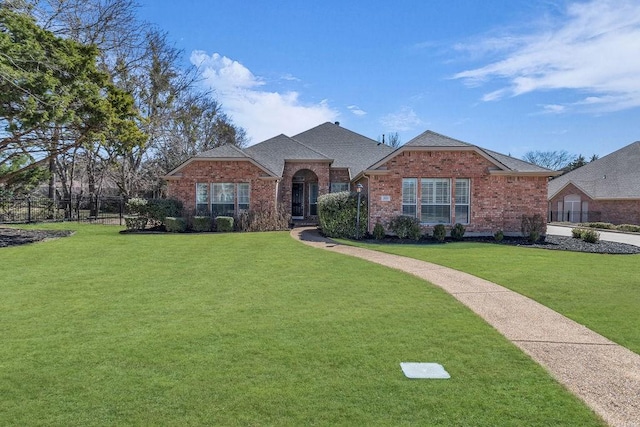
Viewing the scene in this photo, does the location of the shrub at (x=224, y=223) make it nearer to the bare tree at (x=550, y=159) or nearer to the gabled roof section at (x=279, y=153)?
the gabled roof section at (x=279, y=153)

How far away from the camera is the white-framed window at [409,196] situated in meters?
17.7

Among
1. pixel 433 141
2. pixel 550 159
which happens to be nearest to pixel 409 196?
pixel 433 141

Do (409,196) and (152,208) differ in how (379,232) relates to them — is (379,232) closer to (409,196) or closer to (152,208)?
(409,196)

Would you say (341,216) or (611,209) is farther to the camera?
(611,209)

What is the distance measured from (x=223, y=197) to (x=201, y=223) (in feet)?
6.91

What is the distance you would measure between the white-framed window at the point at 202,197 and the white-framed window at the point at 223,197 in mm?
321

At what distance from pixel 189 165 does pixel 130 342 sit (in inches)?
687

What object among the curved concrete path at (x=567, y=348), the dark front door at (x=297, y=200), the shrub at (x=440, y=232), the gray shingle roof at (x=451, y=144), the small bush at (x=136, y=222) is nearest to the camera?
the curved concrete path at (x=567, y=348)

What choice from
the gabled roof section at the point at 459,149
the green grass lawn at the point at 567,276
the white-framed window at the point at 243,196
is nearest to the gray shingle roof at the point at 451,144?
the gabled roof section at the point at 459,149

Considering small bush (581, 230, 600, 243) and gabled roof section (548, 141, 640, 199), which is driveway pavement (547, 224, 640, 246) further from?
gabled roof section (548, 141, 640, 199)

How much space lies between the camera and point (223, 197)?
2122 centimetres

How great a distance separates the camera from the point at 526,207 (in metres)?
17.8

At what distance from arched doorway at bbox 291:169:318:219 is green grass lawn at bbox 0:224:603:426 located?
16.9 m

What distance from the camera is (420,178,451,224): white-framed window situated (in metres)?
17.7
